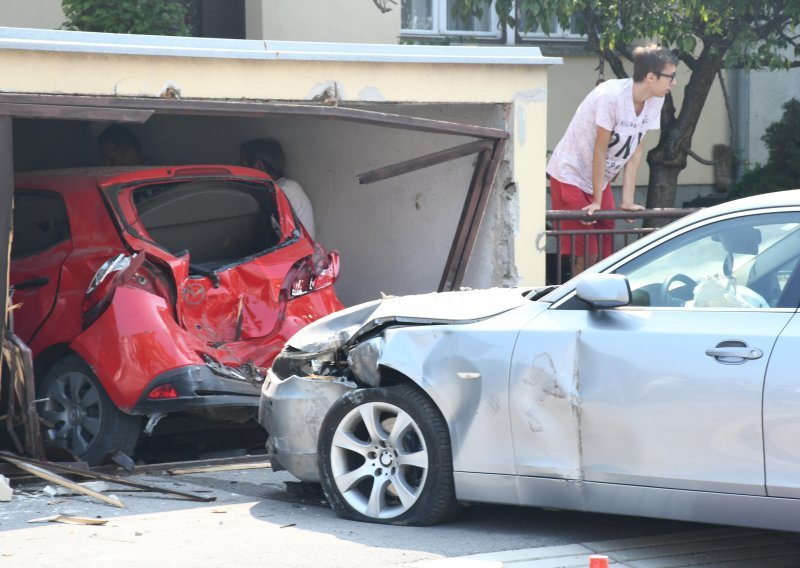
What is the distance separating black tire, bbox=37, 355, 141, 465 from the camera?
7848 millimetres

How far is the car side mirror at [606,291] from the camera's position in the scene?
559cm

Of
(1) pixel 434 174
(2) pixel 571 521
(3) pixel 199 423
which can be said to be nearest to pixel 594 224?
(1) pixel 434 174

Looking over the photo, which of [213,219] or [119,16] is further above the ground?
[119,16]

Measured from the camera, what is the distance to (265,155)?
460 inches

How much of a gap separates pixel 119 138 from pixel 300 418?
19.0ft

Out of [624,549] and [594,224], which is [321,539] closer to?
[624,549]

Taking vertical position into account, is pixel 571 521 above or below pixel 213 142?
below

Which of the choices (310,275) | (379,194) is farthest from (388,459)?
(379,194)

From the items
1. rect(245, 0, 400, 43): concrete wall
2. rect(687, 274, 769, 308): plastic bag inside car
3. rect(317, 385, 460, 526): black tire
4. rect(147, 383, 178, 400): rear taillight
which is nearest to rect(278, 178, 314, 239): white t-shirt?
rect(245, 0, 400, 43): concrete wall

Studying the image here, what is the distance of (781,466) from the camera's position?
17.1ft

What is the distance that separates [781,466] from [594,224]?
5232 mm

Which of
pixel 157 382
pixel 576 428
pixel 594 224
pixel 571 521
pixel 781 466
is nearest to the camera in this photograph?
pixel 781 466

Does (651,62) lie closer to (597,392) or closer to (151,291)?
(151,291)

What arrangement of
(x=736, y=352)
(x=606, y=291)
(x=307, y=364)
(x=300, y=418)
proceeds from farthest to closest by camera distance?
(x=307, y=364)
(x=300, y=418)
(x=606, y=291)
(x=736, y=352)
